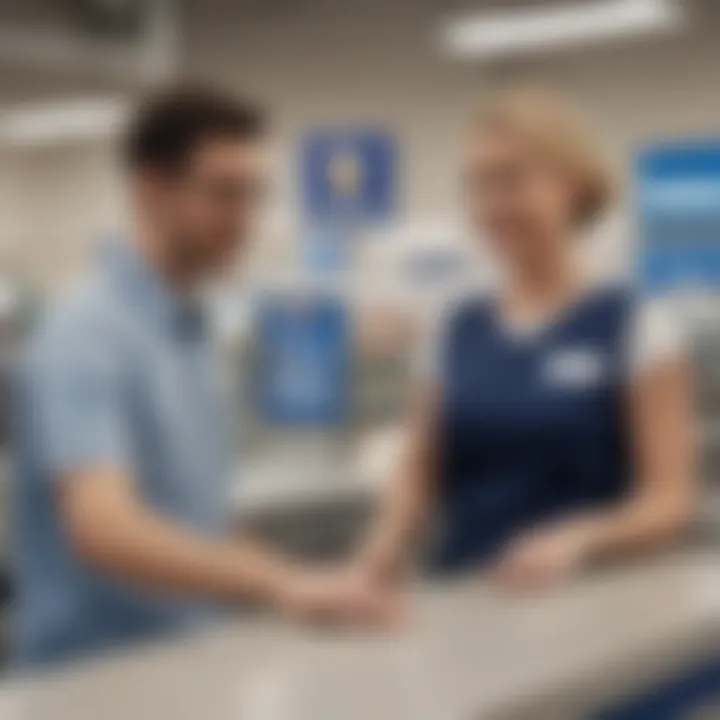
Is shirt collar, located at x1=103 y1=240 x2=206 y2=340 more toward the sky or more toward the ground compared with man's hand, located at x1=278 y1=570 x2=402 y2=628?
more toward the sky

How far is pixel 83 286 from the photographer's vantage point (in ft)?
2.81

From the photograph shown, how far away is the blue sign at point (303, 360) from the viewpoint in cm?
101

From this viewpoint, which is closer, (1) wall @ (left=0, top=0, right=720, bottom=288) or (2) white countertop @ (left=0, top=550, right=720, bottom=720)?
(2) white countertop @ (left=0, top=550, right=720, bottom=720)

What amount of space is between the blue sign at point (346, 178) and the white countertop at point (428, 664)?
11.3 inches

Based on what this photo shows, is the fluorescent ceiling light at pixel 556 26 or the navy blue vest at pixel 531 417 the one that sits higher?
the fluorescent ceiling light at pixel 556 26

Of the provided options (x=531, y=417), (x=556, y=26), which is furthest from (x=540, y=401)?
(x=556, y=26)

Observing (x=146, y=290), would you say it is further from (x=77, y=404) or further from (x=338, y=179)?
(x=338, y=179)

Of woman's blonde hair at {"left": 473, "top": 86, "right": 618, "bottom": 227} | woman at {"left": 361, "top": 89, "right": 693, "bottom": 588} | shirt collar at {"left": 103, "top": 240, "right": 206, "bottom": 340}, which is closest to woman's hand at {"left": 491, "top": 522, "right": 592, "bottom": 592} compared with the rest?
woman at {"left": 361, "top": 89, "right": 693, "bottom": 588}

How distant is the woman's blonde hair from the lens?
992 millimetres

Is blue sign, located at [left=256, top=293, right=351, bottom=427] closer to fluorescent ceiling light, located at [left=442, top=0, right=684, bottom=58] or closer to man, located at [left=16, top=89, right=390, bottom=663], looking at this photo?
man, located at [left=16, top=89, right=390, bottom=663]

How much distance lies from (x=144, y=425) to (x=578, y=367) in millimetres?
335

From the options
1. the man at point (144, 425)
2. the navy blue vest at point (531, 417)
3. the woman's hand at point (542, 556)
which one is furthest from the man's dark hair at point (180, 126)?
the woman's hand at point (542, 556)

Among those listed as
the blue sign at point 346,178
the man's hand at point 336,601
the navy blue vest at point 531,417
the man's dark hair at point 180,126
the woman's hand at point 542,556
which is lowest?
the woman's hand at point 542,556

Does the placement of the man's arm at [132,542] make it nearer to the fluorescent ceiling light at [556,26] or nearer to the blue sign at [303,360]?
the blue sign at [303,360]
